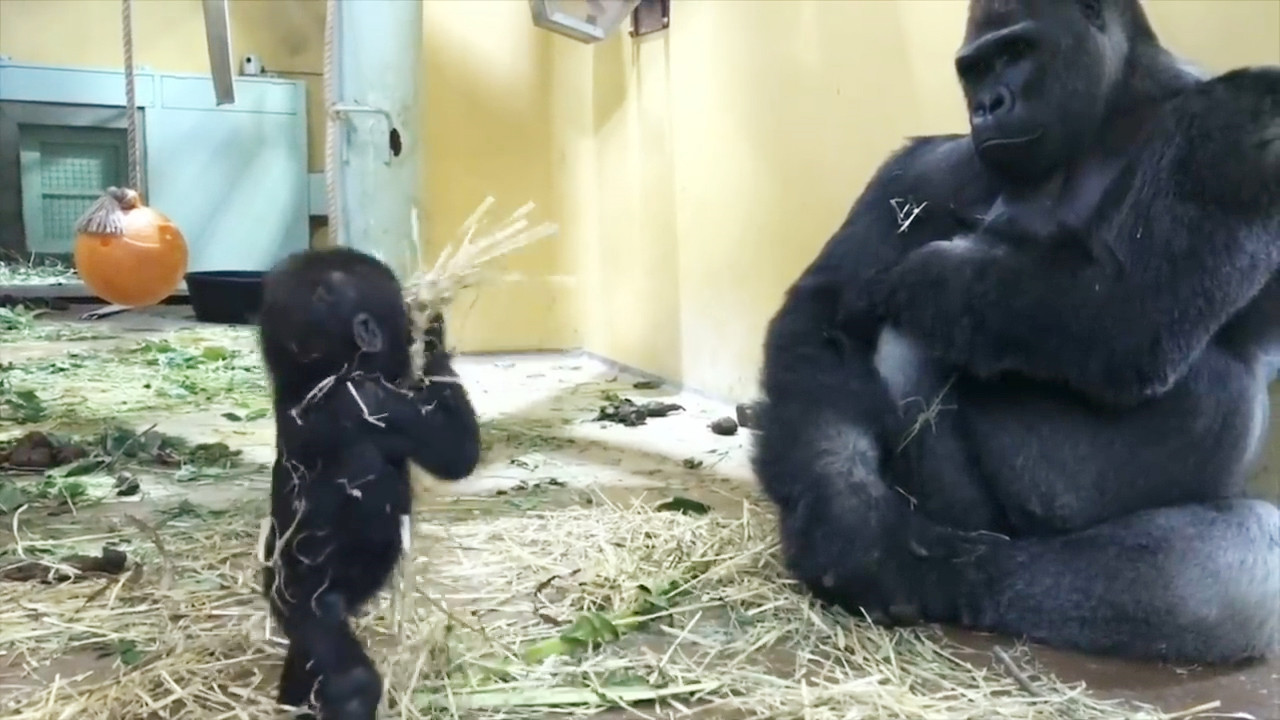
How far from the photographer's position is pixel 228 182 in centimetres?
630

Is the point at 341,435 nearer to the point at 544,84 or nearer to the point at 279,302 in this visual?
the point at 279,302

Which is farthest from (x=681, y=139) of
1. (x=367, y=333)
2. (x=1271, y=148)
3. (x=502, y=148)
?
(x=367, y=333)

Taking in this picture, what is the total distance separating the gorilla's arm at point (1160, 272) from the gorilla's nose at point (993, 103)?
0.18 meters

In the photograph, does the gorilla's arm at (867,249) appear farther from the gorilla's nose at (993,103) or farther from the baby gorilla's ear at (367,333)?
the baby gorilla's ear at (367,333)

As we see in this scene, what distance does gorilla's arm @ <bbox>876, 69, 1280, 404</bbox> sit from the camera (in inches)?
56.3

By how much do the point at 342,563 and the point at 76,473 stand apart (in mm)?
1681

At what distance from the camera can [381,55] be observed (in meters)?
2.61

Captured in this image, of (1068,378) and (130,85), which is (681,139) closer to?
(130,85)

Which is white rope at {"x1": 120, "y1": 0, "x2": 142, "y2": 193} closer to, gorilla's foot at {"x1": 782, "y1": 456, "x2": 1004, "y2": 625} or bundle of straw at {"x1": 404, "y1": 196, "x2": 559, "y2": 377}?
bundle of straw at {"x1": 404, "y1": 196, "x2": 559, "y2": 377}

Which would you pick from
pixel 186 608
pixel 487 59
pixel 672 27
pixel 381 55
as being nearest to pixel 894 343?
pixel 186 608

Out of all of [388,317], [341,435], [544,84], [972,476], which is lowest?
[972,476]

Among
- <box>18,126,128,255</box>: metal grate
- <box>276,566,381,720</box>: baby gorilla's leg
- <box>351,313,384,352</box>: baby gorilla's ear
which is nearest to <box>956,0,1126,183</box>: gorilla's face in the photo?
<box>351,313,384,352</box>: baby gorilla's ear

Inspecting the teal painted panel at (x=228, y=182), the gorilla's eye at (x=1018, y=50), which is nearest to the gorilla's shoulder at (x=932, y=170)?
the gorilla's eye at (x=1018, y=50)

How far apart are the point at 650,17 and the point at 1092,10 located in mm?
2653
